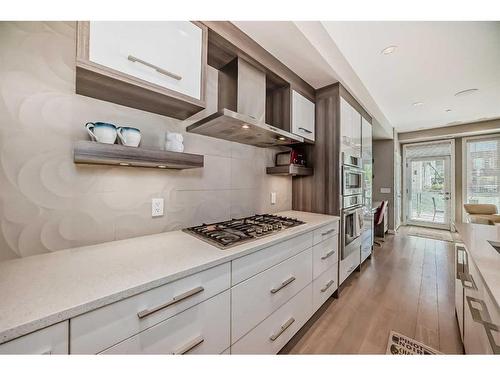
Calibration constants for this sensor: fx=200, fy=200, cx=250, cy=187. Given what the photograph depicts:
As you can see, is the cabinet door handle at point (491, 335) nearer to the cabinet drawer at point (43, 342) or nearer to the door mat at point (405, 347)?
the door mat at point (405, 347)

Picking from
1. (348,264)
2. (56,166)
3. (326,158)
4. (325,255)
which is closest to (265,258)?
(325,255)

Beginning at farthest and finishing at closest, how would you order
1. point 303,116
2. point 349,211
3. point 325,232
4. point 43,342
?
1. point 349,211
2. point 303,116
3. point 325,232
4. point 43,342

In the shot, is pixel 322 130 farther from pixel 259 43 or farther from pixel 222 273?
pixel 222 273

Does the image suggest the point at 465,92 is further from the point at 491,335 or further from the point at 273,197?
the point at 491,335

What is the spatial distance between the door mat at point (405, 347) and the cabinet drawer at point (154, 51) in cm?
218

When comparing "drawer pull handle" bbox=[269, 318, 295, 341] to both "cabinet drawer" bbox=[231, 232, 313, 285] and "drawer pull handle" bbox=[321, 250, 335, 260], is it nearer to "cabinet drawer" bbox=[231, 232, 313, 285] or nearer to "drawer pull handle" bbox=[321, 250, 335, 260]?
"cabinet drawer" bbox=[231, 232, 313, 285]

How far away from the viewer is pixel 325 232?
5.93ft

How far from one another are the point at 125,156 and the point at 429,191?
6.91 meters

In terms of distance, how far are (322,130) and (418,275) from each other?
7.55 feet

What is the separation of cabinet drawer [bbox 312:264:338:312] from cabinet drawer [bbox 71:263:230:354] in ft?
3.67

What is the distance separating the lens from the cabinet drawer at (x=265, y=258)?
100 cm

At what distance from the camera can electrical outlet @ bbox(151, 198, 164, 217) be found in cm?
129

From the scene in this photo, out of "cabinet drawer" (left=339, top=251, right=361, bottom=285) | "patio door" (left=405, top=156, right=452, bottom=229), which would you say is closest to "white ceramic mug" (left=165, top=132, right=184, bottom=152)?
"cabinet drawer" (left=339, top=251, right=361, bottom=285)
